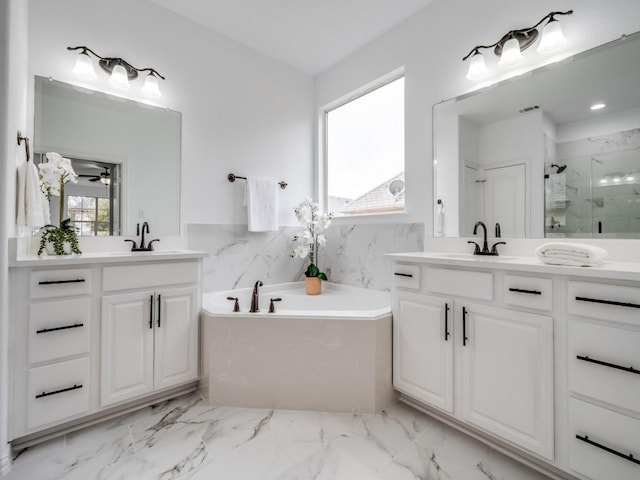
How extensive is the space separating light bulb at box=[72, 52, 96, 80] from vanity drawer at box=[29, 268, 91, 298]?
130cm

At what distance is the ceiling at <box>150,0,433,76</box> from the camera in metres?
2.32

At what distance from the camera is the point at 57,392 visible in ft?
5.08

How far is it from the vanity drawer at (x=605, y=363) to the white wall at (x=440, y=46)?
1.20 m

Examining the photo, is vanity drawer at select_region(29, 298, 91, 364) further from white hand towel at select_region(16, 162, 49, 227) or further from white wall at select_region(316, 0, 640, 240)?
white wall at select_region(316, 0, 640, 240)

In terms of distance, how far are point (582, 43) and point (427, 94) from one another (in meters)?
0.91

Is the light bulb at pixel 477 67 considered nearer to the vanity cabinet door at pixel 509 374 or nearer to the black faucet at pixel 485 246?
the black faucet at pixel 485 246

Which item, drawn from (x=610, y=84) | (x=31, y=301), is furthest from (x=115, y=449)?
(x=610, y=84)

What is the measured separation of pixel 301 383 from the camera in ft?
6.16

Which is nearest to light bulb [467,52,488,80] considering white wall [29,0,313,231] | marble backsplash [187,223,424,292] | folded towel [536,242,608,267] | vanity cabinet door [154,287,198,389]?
marble backsplash [187,223,424,292]

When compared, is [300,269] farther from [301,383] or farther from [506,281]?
[506,281]

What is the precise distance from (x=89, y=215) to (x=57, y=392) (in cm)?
108

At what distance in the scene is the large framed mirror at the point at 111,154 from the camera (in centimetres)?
195

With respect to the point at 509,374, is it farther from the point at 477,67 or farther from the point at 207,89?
the point at 207,89

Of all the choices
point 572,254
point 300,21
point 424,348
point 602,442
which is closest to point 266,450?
point 424,348
